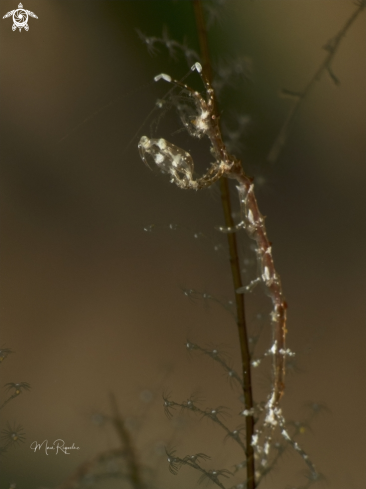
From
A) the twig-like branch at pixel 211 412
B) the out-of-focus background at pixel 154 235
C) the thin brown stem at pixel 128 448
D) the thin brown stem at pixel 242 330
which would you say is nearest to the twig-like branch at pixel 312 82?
the out-of-focus background at pixel 154 235

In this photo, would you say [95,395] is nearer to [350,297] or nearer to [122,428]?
[122,428]

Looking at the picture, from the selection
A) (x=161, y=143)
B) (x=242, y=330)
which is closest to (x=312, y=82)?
(x=161, y=143)

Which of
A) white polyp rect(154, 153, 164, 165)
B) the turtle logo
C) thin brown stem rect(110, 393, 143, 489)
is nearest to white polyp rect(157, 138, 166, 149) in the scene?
white polyp rect(154, 153, 164, 165)

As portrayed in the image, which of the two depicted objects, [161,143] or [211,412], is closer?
[161,143]

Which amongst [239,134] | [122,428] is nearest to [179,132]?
[239,134]

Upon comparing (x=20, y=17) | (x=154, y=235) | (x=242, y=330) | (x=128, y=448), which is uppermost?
(x=20, y=17)

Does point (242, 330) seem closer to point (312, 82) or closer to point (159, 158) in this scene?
point (159, 158)
